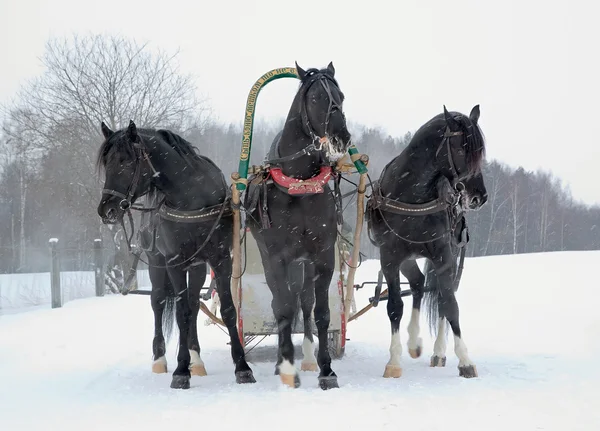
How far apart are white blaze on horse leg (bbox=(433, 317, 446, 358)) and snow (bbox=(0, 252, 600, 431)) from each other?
0.63ft

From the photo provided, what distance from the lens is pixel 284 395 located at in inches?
203

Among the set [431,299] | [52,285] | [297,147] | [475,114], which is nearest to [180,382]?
[297,147]

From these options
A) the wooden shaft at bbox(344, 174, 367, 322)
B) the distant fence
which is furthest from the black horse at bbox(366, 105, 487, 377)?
the distant fence

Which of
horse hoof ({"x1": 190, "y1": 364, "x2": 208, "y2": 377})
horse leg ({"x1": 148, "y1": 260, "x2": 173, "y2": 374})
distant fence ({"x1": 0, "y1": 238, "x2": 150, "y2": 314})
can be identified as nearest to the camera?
horse hoof ({"x1": 190, "y1": 364, "x2": 208, "y2": 377})

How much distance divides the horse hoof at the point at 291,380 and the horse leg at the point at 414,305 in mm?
2075

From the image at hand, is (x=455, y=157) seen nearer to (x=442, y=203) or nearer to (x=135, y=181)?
(x=442, y=203)

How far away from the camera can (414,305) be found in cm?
734

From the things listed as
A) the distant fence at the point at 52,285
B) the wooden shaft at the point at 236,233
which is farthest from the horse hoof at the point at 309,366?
the distant fence at the point at 52,285

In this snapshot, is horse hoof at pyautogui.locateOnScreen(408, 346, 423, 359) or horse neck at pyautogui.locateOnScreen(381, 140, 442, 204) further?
horse hoof at pyautogui.locateOnScreen(408, 346, 423, 359)

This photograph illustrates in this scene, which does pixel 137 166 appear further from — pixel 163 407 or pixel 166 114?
pixel 166 114

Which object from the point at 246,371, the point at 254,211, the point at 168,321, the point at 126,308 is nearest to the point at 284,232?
the point at 254,211

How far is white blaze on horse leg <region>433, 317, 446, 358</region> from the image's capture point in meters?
6.70

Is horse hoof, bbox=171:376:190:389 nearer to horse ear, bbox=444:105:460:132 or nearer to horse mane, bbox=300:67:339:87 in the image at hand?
horse mane, bbox=300:67:339:87

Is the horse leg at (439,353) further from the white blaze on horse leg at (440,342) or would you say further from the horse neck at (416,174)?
the horse neck at (416,174)
